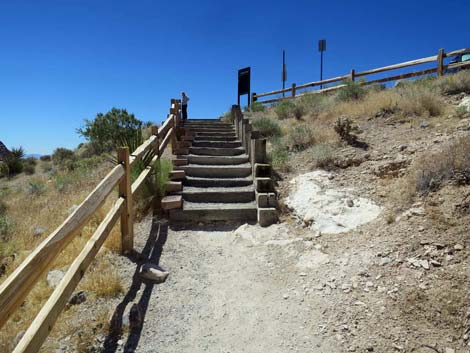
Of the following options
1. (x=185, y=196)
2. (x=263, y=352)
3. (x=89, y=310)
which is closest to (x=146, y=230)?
(x=185, y=196)

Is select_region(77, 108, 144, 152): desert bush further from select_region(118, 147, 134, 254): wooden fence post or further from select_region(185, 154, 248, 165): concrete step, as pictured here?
select_region(118, 147, 134, 254): wooden fence post

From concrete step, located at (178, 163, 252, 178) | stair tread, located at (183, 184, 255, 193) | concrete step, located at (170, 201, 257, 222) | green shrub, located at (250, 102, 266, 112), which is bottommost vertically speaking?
concrete step, located at (170, 201, 257, 222)

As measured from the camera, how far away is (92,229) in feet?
15.2

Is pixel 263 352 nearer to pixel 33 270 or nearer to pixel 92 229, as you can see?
pixel 33 270

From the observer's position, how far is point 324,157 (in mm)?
6156

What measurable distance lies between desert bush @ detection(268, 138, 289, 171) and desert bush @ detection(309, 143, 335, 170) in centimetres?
61

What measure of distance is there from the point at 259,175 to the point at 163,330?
3697 mm

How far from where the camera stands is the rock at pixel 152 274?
3.75 meters

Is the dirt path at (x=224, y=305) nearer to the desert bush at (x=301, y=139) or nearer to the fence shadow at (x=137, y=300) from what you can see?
→ the fence shadow at (x=137, y=300)

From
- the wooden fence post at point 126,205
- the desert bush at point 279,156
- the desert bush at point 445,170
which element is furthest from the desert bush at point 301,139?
the wooden fence post at point 126,205

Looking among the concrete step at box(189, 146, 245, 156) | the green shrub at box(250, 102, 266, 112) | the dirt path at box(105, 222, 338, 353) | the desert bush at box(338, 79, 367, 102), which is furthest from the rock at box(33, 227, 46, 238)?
the green shrub at box(250, 102, 266, 112)

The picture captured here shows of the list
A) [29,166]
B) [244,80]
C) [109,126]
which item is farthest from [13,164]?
[244,80]

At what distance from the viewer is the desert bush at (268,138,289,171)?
21.9 feet

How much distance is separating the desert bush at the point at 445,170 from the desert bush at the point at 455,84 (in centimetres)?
466
